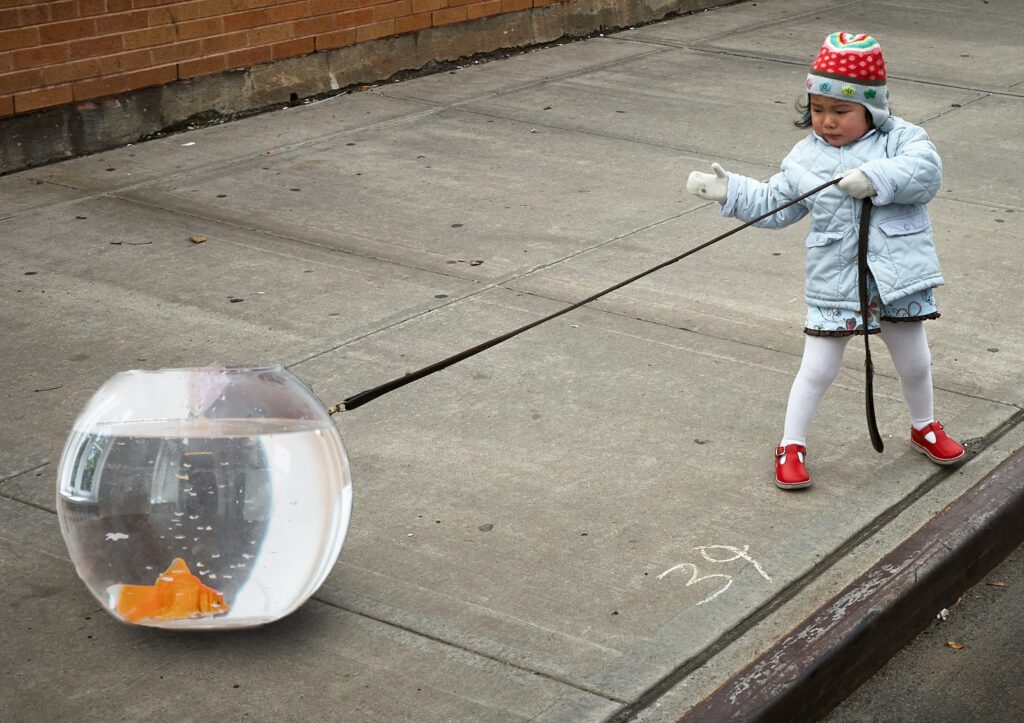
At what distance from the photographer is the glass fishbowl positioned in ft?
10.7

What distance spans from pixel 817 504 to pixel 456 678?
1.39m

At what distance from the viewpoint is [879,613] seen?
3.67 metres

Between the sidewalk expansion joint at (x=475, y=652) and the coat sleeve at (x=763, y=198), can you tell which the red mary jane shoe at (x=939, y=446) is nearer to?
the coat sleeve at (x=763, y=198)

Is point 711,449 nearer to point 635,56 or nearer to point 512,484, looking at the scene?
point 512,484

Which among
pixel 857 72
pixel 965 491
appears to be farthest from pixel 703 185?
pixel 965 491

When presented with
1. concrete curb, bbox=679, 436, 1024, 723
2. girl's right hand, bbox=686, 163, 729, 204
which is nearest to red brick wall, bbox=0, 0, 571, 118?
girl's right hand, bbox=686, 163, 729, 204

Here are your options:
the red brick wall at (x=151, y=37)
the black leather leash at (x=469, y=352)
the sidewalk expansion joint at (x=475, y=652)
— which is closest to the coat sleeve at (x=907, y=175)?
the black leather leash at (x=469, y=352)

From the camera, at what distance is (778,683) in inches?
132

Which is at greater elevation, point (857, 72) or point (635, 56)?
point (857, 72)

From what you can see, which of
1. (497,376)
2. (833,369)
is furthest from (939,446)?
(497,376)

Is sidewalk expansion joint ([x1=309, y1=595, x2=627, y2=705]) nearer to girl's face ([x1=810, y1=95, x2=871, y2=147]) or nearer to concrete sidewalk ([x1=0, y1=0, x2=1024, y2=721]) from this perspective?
concrete sidewalk ([x1=0, y1=0, x2=1024, y2=721])

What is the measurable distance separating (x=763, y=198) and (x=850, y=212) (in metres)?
0.28

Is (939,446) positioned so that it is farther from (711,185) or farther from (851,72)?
(851,72)

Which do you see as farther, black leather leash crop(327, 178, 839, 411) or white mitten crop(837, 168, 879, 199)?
white mitten crop(837, 168, 879, 199)
